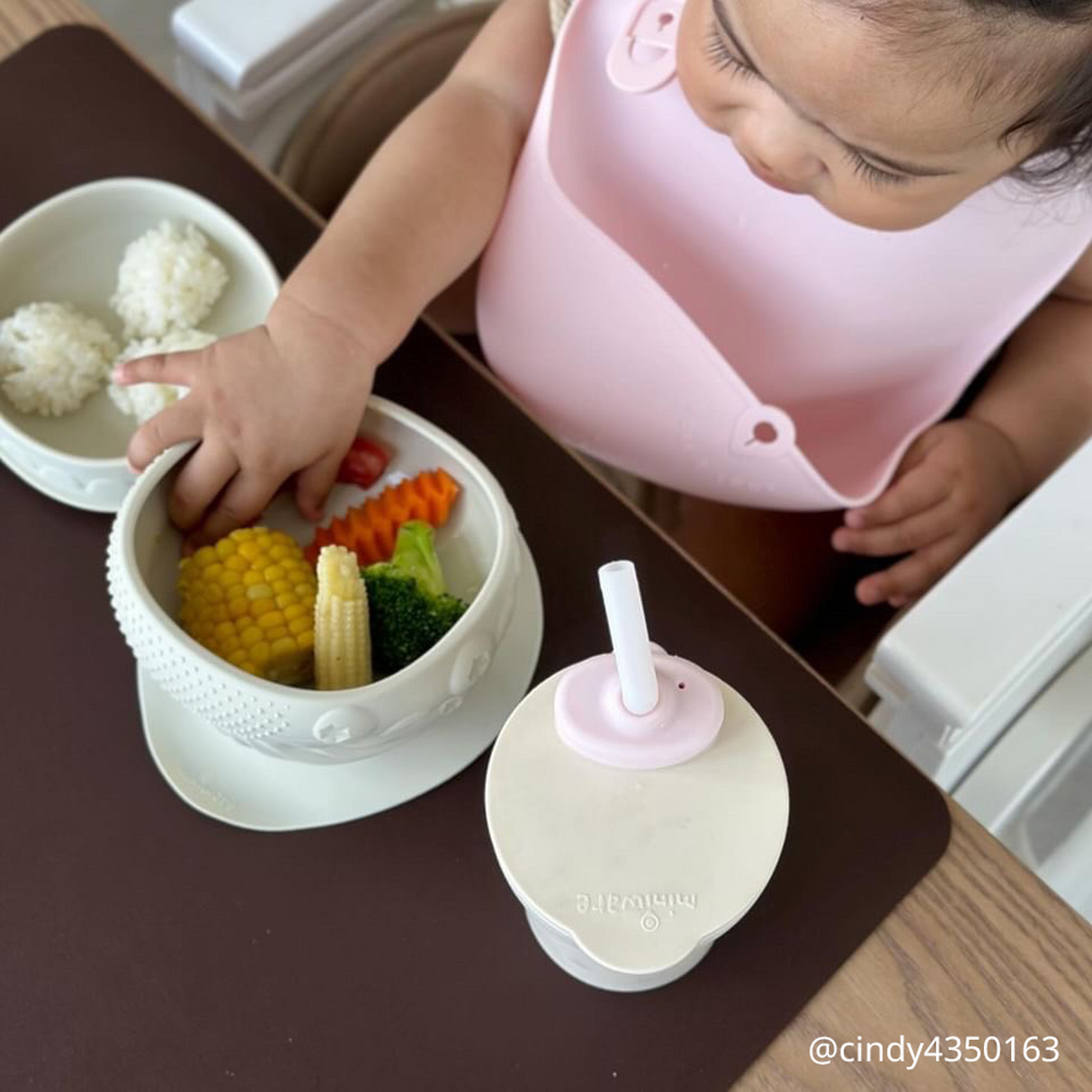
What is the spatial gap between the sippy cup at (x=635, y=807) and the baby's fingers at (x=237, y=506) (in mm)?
187

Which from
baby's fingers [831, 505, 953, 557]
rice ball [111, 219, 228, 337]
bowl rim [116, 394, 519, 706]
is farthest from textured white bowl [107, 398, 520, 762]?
baby's fingers [831, 505, 953, 557]

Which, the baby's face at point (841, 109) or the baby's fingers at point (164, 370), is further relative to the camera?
the baby's fingers at point (164, 370)

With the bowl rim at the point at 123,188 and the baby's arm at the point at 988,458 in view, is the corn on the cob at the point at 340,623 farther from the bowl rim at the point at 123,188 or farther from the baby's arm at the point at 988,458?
the baby's arm at the point at 988,458

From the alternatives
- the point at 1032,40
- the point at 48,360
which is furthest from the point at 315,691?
the point at 1032,40

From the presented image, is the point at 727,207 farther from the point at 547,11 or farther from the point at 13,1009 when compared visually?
→ the point at 13,1009

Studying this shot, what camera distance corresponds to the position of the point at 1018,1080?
489mm

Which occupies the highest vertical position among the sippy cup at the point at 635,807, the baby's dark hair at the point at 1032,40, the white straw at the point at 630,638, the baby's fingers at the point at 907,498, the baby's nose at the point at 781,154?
the baby's dark hair at the point at 1032,40

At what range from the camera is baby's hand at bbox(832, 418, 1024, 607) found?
79 centimetres

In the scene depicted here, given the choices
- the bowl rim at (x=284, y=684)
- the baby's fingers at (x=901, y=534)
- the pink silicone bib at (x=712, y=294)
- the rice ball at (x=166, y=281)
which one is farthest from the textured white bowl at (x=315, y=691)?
the baby's fingers at (x=901, y=534)

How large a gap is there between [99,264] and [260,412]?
14cm

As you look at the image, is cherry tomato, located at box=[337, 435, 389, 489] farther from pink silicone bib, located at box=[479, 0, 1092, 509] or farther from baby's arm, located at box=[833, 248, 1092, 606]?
baby's arm, located at box=[833, 248, 1092, 606]

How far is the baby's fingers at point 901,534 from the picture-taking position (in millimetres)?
794

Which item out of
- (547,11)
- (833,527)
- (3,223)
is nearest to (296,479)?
(3,223)

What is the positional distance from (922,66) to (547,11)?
0.34 metres
